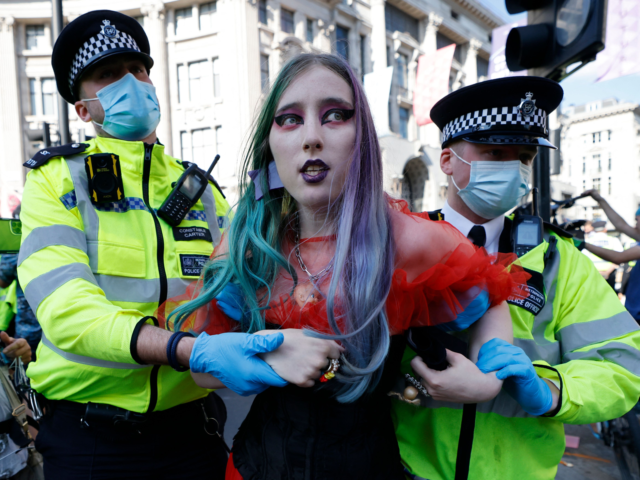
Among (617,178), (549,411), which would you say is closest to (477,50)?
(617,178)

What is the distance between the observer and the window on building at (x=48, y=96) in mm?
19188

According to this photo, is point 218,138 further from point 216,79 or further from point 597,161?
point 597,161

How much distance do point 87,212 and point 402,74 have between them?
2592 cm

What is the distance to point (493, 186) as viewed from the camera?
1.77 meters

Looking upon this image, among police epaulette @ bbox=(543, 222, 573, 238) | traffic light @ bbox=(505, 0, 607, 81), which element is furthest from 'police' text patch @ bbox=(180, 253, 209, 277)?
traffic light @ bbox=(505, 0, 607, 81)

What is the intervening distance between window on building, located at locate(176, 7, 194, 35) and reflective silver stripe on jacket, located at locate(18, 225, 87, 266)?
19679mm

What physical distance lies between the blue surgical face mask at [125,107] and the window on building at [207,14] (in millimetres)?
18687

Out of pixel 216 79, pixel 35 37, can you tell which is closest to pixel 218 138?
pixel 216 79

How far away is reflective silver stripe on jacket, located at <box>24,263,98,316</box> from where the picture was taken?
1342 mm

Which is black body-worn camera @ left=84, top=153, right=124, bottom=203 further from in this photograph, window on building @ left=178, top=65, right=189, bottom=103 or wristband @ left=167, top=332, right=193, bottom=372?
window on building @ left=178, top=65, right=189, bottom=103

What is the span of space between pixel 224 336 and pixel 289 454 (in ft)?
1.31

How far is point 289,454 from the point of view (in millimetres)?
1236

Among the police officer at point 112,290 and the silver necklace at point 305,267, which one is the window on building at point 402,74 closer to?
the police officer at point 112,290

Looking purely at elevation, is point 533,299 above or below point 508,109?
below
